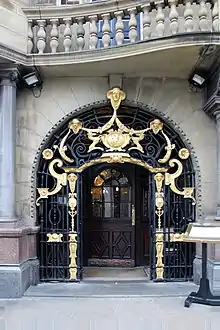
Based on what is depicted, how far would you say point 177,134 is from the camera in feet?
27.2

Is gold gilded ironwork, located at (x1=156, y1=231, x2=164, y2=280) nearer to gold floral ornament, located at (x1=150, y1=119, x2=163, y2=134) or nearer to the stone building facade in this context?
the stone building facade

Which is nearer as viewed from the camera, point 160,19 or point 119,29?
point 160,19

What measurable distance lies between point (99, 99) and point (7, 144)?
6.19ft

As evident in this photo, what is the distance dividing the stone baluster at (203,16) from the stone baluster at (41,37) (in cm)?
265

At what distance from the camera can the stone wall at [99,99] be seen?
813 centimetres

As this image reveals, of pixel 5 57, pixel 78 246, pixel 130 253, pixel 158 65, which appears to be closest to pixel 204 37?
pixel 158 65

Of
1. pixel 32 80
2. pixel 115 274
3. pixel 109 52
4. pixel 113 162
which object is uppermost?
pixel 109 52

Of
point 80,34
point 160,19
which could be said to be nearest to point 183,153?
point 160,19

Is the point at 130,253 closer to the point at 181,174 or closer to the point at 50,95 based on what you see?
the point at 181,174

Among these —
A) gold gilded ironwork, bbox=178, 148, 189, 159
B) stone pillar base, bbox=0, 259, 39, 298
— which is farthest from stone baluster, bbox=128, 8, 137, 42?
stone pillar base, bbox=0, 259, 39, 298

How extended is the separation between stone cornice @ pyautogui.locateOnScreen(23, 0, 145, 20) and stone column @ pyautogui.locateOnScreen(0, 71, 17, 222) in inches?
44.3

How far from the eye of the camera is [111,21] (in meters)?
8.12

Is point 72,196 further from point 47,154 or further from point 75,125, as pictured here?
point 75,125

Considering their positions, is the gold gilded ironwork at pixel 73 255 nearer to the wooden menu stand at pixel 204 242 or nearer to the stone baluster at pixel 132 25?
the wooden menu stand at pixel 204 242
